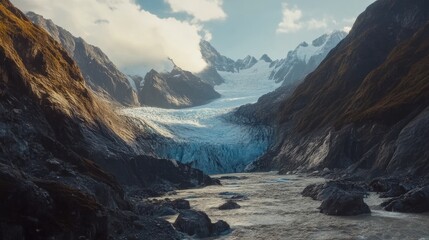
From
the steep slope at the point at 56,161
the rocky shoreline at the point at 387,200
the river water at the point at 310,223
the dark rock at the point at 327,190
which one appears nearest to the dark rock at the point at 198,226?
the river water at the point at 310,223

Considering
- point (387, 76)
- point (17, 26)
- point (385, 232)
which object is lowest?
point (385, 232)

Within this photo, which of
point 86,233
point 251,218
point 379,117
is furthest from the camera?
point 379,117

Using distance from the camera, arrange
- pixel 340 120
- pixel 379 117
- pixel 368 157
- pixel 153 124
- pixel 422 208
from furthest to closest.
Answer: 1. pixel 153 124
2. pixel 340 120
3. pixel 379 117
4. pixel 368 157
5. pixel 422 208

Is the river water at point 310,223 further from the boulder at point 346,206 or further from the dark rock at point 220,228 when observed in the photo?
the boulder at point 346,206

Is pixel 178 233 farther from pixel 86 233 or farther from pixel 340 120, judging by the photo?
pixel 340 120

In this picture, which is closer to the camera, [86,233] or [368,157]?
[86,233]

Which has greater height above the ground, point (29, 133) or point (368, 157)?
point (29, 133)

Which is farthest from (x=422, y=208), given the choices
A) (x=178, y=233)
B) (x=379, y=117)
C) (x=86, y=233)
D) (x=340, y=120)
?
(x=340, y=120)

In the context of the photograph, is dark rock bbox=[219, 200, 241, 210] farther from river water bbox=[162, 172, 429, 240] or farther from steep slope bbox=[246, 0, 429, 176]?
steep slope bbox=[246, 0, 429, 176]
